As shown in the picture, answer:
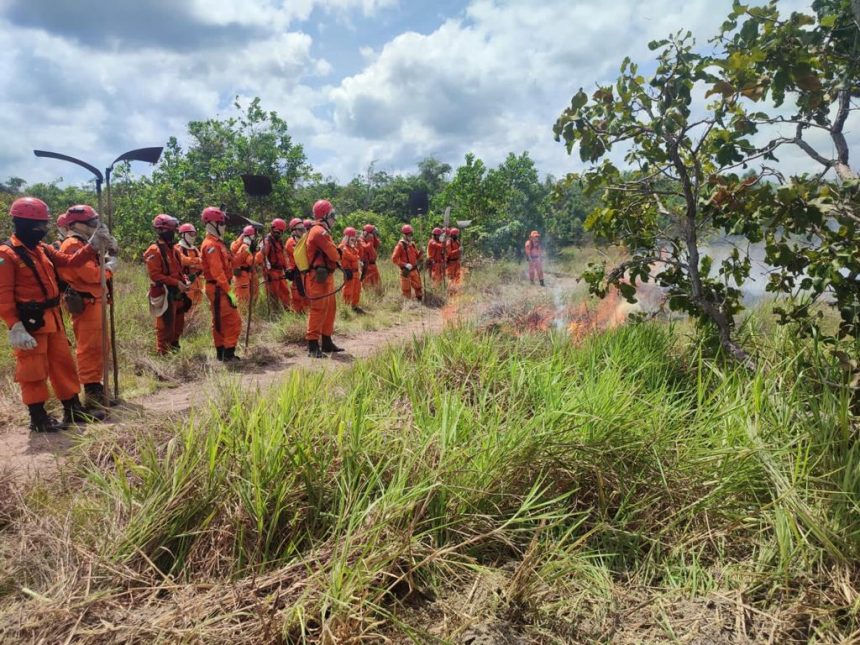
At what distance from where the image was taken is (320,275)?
6566 millimetres

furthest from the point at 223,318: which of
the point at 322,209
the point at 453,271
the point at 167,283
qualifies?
the point at 453,271

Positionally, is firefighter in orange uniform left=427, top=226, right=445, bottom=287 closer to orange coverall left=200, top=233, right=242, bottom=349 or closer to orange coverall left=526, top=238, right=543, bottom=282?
orange coverall left=526, top=238, right=543, bottom=282

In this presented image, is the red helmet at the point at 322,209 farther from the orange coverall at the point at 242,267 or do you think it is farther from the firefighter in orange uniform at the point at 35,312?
the firefighter in orange uniform at the point at 35,312

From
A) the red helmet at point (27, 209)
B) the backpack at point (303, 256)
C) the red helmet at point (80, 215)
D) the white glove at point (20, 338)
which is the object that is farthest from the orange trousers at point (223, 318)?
the white glove at point (20, 338)

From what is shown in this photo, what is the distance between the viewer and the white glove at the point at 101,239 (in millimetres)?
4215

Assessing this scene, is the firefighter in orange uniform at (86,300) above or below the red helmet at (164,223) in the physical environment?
below

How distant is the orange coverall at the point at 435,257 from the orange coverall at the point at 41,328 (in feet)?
30.6

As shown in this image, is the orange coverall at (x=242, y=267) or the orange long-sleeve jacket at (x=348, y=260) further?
the orange long-sleeve jacket at (x=348, y=260)

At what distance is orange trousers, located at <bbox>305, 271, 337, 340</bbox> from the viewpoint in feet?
21.9

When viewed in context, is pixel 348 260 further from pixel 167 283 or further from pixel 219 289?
pixel 167 283

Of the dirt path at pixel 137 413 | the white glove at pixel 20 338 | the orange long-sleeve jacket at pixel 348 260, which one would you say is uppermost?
the orange long-sleeve jacket at pixel 348 260

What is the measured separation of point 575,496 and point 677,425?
2.50 ft

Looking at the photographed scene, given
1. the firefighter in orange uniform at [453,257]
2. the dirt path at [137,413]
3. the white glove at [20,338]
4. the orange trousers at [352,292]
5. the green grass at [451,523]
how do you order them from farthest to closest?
1. the firefighter in orange uniform at [453,257]
2. the orange trousers at [352,292]
3. the white glove at [20,338]
4. the dirt path at [137,413]
5. the green grass at [451,523]

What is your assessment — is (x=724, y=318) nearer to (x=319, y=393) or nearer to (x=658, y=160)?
(x=658, y=160)
